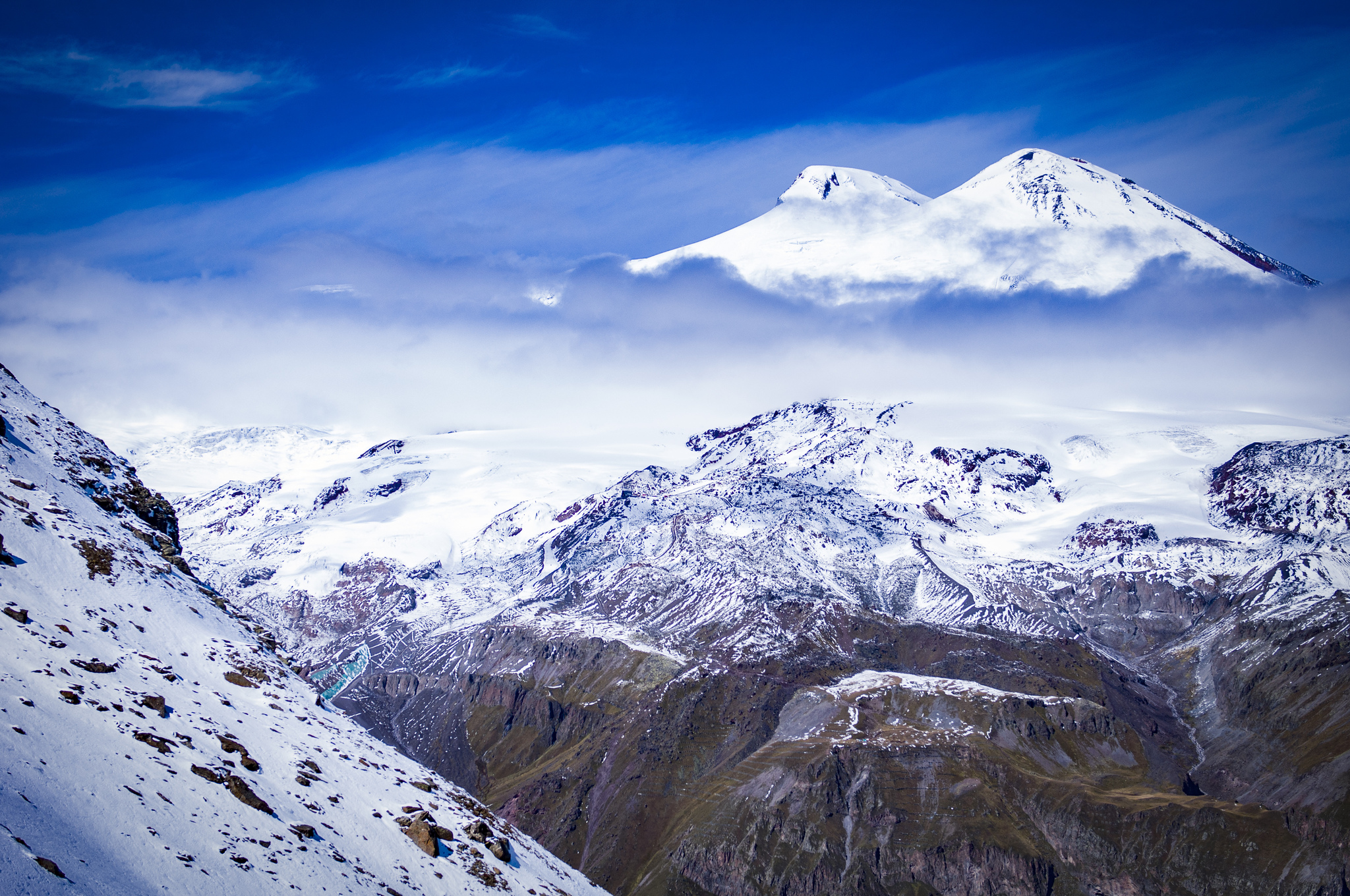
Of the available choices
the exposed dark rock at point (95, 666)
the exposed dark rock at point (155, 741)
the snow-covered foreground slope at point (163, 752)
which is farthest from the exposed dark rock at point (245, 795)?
the exposed dark rock at point (95, 666)

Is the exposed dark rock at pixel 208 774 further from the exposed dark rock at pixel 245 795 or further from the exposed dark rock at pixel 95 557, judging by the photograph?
the exposed dark rock at pixel 95 557

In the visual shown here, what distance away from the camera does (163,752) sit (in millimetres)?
47406

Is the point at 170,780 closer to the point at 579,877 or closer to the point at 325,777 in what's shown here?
the point at 325,777

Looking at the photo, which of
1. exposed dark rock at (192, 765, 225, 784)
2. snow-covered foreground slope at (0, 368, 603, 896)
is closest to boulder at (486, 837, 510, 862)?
snow-covered foreground slope at (0, 368, 603, 896)

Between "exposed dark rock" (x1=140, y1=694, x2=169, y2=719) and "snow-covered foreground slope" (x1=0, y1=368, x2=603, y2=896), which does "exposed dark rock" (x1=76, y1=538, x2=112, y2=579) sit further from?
"exposed dark rock" (x1=140, y1=694, x2=169, y2=719)

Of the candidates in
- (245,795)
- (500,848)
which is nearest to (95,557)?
(245,795)

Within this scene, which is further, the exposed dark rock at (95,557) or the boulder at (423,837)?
the exposed dark rock at (95,557)

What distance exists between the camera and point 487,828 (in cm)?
6531

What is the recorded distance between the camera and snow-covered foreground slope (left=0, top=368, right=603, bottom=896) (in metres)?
38.5

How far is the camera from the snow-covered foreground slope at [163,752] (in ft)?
126

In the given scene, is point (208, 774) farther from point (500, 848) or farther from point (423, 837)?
point (500, 848)

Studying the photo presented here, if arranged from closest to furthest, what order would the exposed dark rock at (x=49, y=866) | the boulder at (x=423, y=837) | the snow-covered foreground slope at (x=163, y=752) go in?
the exposed dark rock at (x=49, y=866) < the snow-covered foreground slope at (x=163, y=752) < the boulder at (x=423, y=837)

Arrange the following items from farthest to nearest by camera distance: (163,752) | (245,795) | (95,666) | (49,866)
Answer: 1. (95,666)
2. (245,795)
3. (163,752)
4. (49,866)

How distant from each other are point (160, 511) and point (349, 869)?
5128 centimetres
